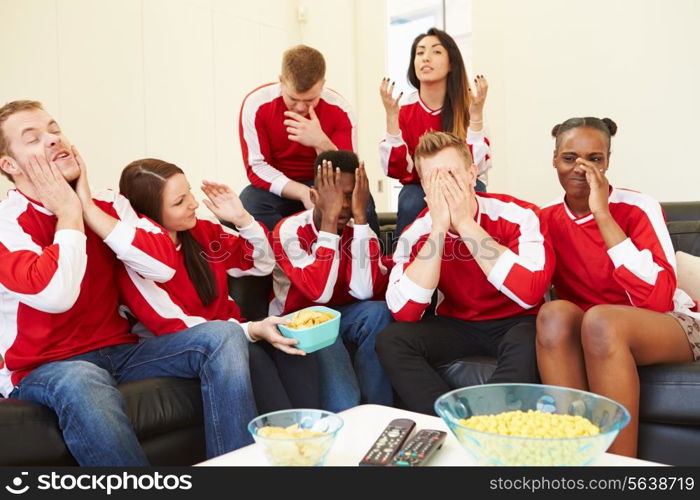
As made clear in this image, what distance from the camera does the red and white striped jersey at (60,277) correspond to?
158 cm

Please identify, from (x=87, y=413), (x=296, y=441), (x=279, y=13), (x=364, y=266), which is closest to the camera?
(x=296, y=441)

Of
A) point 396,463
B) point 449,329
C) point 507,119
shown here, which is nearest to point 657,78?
point 507,119

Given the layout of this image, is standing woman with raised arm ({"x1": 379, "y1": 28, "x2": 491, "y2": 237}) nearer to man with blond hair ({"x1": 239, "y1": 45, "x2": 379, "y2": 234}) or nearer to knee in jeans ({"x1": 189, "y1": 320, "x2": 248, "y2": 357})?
man with blond hair ({"x1": 239, "y1": 45, "x2": 379, "y2": 234})

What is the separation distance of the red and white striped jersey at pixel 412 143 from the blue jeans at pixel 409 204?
5 centimetres

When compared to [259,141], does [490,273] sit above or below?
below

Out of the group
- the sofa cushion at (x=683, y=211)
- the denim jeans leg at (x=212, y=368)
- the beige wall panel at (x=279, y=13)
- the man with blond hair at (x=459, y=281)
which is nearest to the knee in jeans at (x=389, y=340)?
the man with blond hair at (x=459, y=281)

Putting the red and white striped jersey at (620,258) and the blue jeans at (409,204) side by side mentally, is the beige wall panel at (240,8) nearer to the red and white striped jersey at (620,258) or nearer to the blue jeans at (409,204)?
the blue jeans at (409,204)

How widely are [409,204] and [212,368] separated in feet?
4.00

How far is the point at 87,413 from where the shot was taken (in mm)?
1490

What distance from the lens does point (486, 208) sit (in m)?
2.15

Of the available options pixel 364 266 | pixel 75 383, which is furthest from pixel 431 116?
pixel 75 383

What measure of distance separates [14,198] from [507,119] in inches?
124

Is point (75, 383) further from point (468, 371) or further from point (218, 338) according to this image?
point (468, 371)

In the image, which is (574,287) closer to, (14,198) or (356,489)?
(356,489)
